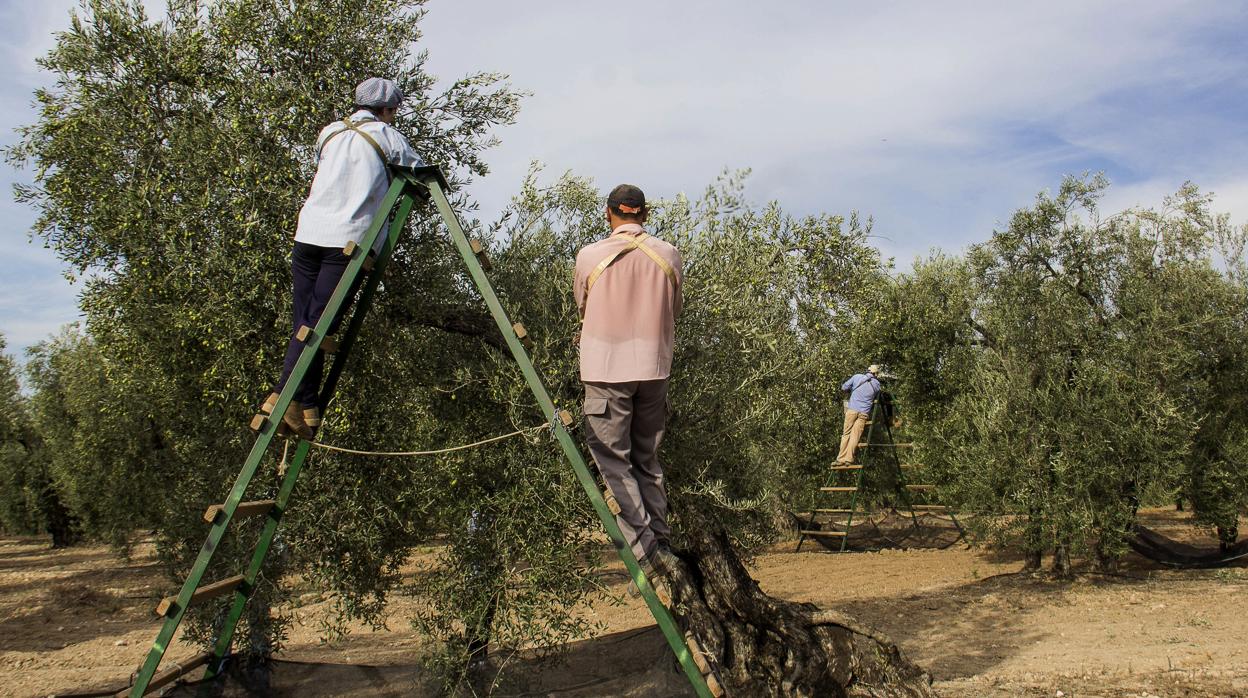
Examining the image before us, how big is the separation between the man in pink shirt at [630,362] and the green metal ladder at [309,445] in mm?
264

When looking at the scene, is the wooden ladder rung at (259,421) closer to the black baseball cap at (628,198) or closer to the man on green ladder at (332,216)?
the man on green ladder at (332,216)

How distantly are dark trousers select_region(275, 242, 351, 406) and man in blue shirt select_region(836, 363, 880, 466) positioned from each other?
46.6ft

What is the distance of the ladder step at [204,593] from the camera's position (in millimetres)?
4746

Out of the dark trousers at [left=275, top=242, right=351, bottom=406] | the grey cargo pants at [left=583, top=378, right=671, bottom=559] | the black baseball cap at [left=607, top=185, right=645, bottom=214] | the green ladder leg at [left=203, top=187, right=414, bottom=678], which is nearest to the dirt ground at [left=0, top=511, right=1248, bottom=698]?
the green ladder leg at [left=203, top=187, right=414, bottom=678]

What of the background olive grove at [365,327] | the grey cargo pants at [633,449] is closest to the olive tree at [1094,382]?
the background olive grove at [365,327]

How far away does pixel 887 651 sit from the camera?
22.9 ft

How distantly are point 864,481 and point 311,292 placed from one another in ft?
57.7

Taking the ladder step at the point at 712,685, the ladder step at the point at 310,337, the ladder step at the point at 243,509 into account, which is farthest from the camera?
the ladder step at the point at 310,337

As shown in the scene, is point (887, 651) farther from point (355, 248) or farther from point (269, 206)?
point (269, 206)

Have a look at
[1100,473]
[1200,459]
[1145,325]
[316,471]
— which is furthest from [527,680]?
[1200,459]

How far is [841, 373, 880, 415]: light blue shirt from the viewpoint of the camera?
60.1ft

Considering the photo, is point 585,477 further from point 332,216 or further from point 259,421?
point 332,216

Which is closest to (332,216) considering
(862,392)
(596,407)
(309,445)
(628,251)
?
(309,445)

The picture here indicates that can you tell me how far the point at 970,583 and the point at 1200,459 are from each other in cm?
427
